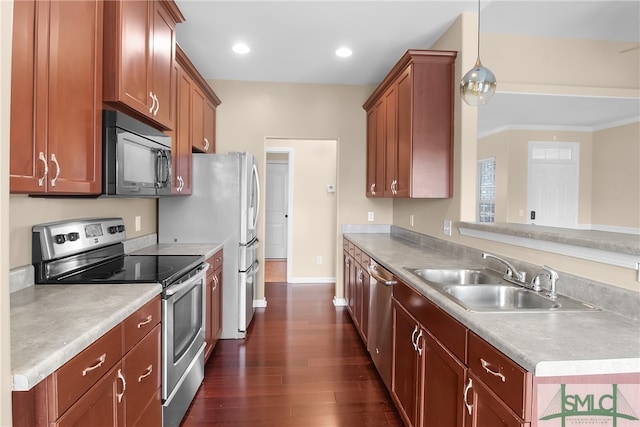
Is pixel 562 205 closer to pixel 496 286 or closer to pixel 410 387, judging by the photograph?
pixel 496 286

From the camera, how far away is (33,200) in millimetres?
1732

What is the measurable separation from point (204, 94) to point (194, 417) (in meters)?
2.87

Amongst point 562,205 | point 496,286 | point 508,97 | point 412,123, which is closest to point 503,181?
point 562,205

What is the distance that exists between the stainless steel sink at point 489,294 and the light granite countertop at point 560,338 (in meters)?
0.06

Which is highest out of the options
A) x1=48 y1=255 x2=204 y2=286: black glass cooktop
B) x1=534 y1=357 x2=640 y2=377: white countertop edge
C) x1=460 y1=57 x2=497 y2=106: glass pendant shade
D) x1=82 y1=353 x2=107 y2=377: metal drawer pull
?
x1=460 y1=57 x2=497 y2=106: glass pendant shade

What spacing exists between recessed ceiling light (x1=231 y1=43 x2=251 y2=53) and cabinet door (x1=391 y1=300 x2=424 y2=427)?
102 inches

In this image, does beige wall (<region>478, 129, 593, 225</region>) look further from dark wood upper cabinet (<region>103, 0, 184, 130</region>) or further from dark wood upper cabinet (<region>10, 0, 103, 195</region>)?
dark wood upper cabinet (<region>10, 0, 103, 195</region>)

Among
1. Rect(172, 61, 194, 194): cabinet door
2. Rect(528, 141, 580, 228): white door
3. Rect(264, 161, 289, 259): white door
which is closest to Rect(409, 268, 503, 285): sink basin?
Rect(172, 61, 194, 194): cabinet door

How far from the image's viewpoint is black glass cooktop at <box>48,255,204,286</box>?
5.74 ft

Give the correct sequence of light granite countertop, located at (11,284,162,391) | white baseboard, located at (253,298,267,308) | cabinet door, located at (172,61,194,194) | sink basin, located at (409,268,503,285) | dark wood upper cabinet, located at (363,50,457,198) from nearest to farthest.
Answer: light granite countertop, located at (11,284,162,391), sink basin, located at (409,268,503,285), dark wood upper cabinet, located at (363,50,457,198), cabinet door, located at (172,61,194,194), white baseboard, located at (253,298,267,308)

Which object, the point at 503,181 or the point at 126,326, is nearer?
the point at 126,326

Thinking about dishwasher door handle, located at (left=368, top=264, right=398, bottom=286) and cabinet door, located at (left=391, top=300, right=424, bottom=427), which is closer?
cabinet door, located at (left=391, top=300, right=424, bottom=427)

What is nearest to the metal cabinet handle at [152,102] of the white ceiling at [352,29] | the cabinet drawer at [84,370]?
the white ceiling at [352,29]

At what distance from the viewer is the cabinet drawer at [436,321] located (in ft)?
4.33
